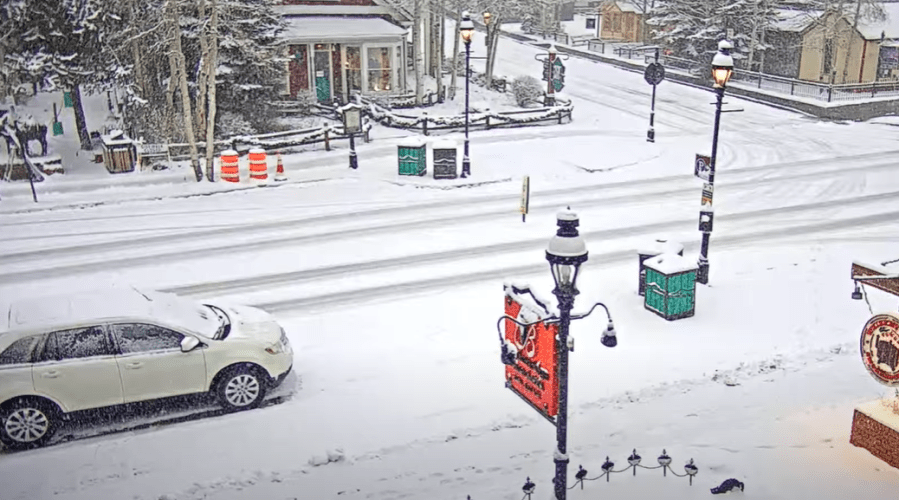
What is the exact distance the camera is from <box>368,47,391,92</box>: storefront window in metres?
36.2

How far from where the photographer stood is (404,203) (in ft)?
68.3

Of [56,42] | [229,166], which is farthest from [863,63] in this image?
[56,42]

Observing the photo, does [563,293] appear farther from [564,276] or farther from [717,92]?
[717,92]

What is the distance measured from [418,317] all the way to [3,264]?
9.04 meters

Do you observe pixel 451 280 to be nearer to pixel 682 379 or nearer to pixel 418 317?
pixel 418 317

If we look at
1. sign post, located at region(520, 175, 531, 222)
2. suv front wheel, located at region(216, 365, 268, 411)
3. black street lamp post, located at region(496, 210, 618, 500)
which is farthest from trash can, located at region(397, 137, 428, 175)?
black street lamp post, located at region(496, 210, 618, 500)

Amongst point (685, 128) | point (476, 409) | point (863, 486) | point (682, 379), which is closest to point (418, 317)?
point (476, 409)

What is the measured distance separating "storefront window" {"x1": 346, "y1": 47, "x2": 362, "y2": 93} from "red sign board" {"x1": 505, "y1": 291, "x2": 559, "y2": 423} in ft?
92.4

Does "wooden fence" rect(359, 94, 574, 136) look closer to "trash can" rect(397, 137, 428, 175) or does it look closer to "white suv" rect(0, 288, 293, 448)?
"trash can" rect(397, 137, 428, 175)

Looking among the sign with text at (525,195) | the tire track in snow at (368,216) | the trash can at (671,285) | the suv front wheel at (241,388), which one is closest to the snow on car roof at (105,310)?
the suv front wheel at (241,388)

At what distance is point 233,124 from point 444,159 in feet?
30.1

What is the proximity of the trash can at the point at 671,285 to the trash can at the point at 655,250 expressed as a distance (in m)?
0.18

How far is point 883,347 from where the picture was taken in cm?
838

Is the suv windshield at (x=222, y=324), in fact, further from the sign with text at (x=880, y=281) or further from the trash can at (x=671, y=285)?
the sign with text at (x=880, y=281)
